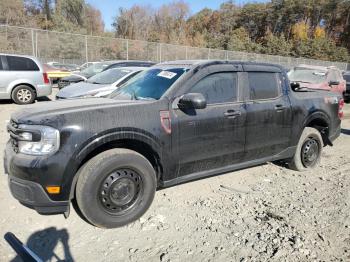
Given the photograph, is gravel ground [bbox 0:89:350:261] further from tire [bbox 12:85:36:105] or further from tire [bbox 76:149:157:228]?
tire [bbox 12:85:36:105]

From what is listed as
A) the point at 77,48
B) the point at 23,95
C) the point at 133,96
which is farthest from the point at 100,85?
the point at 77,48

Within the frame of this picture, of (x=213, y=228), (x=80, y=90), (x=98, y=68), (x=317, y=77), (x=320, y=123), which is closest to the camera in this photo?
(x=213, y=228)

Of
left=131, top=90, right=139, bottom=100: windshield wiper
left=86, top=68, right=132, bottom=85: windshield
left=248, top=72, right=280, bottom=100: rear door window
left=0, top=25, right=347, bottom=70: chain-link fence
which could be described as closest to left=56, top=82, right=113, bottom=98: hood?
left=86, top=68, right=132, bottom=85: windshield

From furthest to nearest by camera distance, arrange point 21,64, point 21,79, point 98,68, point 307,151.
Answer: point 98,68 < point 21,64 < point 21,79 < point 307,151

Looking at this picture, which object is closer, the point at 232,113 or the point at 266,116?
the point at 232,113

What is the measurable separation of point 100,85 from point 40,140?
6433 millimetres

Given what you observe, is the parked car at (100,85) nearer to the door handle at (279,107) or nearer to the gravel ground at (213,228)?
the gravel ground at (213,228)

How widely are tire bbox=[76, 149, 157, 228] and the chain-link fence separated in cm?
1793

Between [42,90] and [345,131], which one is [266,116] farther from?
[42,90]

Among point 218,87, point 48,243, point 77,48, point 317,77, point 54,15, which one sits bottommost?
point 48,243

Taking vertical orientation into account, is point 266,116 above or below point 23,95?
above

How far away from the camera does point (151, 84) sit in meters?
4.68

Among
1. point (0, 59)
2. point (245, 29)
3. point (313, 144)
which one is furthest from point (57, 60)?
point (245, 29)

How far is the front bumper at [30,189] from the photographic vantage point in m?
3.48
